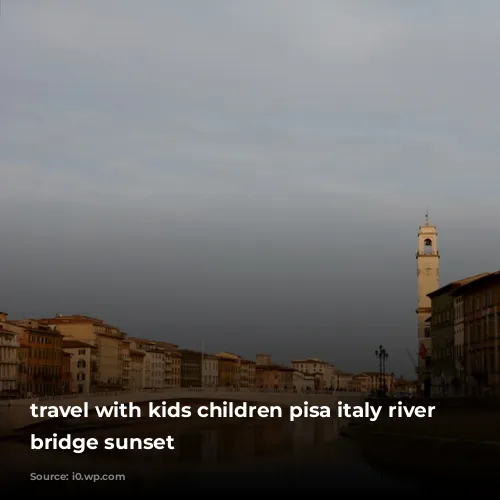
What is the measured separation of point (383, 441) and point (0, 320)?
178ft

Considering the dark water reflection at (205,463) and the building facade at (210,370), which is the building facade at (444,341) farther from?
the building facade at (210,370)

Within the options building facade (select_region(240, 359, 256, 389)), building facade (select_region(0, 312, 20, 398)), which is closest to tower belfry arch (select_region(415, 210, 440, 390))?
building facade (select_region(0, 312, 20, 398))

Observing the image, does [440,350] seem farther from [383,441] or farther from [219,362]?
[219,362]

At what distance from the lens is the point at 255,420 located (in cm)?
9975

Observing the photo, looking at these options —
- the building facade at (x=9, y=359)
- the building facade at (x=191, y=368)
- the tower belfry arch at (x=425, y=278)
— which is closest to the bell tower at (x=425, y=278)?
the tower belfry arch at (x=425, y=278)

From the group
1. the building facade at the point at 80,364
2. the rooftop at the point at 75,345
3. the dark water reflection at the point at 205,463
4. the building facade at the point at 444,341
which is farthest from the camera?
the rooftop at the point at 75,345

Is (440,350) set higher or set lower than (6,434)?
higher

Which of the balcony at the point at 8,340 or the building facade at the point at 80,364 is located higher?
the balcony at the point at 8,340

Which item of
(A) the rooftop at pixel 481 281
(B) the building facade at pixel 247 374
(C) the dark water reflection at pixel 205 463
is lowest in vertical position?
(C) the dark water reflection at pixel 205 463

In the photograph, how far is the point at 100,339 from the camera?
12988 cm

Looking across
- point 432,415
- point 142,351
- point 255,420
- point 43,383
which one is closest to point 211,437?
point 432,415

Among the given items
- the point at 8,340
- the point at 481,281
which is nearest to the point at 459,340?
the point at 481,281

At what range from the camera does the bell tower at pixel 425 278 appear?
9475 centimetres

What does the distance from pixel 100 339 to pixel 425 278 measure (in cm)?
4997
